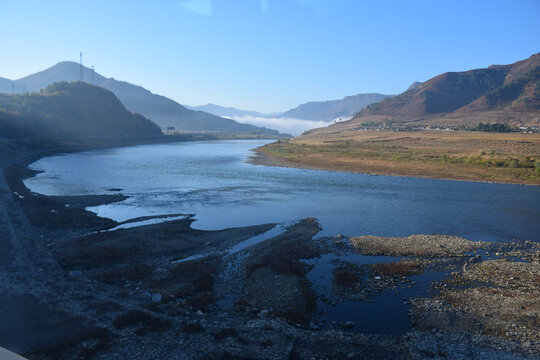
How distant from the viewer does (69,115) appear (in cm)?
8919

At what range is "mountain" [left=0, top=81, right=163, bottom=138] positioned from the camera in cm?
6544

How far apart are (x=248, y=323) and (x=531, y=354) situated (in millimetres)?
6802

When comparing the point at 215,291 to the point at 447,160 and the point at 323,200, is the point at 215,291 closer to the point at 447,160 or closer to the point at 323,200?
the point at 323,200

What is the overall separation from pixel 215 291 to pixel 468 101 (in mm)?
162532

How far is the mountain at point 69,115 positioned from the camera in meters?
65.4

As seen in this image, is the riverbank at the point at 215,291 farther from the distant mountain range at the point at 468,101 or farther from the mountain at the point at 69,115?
the distant mountain range at the point at 468,101

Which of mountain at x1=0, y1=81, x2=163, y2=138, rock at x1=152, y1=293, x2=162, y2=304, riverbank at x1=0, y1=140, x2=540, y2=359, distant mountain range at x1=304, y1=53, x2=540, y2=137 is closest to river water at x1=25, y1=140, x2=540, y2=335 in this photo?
riverbank at x1=0, y1=140, x2=540, y2=359

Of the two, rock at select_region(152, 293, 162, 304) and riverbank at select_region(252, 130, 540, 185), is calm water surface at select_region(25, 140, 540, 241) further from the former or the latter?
rock at select_region(152, 293, 162, 304)

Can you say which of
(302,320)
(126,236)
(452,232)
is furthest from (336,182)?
(302,320)

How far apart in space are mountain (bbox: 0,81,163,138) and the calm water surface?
3183cm

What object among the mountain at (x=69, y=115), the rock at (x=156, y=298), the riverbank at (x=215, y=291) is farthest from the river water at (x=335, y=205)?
the mountain at (x=69, y=115)

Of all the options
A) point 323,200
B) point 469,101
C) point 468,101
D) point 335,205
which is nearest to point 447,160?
point 323,200

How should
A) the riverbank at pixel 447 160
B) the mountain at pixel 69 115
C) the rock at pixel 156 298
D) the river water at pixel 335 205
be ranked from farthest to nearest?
the mountain at pixel 69 115 → the riverbank at pixel 447 160 → the river water at pixel 335 205 → the rock at pixel 156 298

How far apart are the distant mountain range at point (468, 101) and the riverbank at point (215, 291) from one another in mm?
86460
